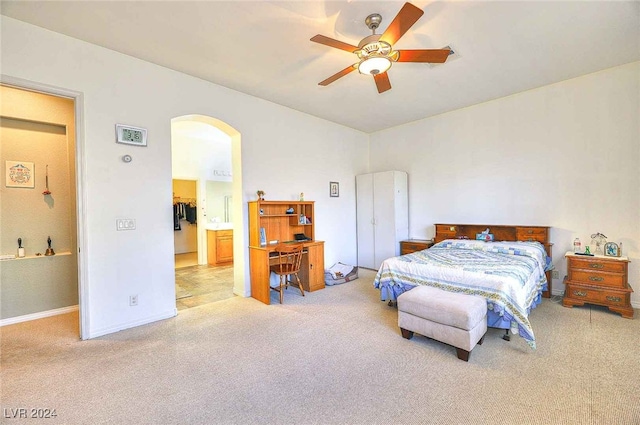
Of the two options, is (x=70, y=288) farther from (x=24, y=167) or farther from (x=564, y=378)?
(x=564, y=378)

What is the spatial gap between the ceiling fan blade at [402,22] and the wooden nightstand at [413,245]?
11.8 feet

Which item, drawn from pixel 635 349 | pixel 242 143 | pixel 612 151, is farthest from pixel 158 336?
pixel 612 151

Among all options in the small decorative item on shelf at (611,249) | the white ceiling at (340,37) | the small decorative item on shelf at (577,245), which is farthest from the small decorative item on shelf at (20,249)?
the small decorative item on shelf at (611,249)

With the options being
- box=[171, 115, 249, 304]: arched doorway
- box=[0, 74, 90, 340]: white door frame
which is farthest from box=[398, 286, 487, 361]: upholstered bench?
box=[171, 115, 249, 304]: arched doorway

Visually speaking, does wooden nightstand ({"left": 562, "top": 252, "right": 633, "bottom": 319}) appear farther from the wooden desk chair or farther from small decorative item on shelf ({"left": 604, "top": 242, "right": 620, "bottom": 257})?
the wooden desk chair

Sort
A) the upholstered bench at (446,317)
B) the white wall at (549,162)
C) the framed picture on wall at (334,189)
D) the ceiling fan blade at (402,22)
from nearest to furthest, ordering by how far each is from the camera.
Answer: the ceiling fan blade at (402,22) → the upholstered bench at (446,317) → the white wall at (549,162) → the framed picture on wall at (334,189)

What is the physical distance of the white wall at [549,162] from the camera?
348cm

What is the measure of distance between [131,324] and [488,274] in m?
3.86

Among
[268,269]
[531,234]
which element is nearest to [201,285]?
[268,269]

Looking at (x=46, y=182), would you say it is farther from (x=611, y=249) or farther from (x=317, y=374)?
(x=611, y=249)

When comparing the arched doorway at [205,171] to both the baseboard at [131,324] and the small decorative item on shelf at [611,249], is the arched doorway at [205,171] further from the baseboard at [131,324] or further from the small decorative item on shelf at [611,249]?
the small decorative item on shelf at [611,249]

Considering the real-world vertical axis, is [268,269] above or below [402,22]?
below

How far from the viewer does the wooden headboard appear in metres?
3.97

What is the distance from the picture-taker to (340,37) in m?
2.80
